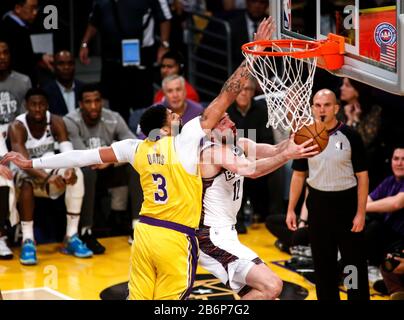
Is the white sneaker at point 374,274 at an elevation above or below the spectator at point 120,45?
below

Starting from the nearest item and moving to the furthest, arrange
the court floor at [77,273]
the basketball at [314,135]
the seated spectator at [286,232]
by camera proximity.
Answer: the basketball at [314,135] < the court floor at [77,273] < the seated spectator at [286,232]

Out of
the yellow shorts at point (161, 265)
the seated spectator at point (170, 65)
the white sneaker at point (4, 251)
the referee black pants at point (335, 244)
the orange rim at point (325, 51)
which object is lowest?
the white sneaker at point (4, 251)

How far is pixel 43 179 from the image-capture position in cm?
1016

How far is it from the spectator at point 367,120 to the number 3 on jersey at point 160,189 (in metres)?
4.43

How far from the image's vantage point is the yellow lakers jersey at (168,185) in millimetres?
6695

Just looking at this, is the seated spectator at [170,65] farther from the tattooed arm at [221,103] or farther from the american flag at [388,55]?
the american flag at [388,55]

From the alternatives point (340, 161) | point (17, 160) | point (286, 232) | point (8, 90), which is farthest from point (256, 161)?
point (8, 90)

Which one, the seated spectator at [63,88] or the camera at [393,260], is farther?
the seated spectator at [63,88]

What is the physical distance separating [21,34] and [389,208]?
15.7ft

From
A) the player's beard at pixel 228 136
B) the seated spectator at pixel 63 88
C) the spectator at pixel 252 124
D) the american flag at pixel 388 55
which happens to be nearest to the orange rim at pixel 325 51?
the american flag at pixel 388 55

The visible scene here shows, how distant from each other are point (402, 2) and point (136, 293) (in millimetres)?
2623
